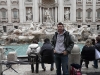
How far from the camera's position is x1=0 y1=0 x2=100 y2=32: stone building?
33.0m

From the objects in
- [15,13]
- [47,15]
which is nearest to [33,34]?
[47,15]

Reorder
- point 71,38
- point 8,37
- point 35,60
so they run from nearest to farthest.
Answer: point 71,38, point 35,60, point 8,37

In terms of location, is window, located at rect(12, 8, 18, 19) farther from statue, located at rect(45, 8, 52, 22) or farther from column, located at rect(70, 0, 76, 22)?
column, located at rect(70, 0, 76, 22)

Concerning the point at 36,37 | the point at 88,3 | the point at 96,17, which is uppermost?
the point at 88,3

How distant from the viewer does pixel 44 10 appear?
33688mm

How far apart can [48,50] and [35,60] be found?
24.2 inches

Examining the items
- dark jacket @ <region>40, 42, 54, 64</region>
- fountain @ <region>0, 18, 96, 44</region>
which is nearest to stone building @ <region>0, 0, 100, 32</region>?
fountain @ <region>0, 18, 96, 44</region>

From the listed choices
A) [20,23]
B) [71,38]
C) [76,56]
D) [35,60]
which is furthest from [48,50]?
[20,23]

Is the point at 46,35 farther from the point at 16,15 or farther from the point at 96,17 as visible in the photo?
the point at 96,17

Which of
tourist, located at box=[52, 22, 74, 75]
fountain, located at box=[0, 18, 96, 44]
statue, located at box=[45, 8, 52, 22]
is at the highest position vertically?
statue, located at box=[45, 8, 52, 22]

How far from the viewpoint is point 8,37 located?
22484mm

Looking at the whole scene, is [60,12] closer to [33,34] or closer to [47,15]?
[47,15]

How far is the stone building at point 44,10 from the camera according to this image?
3300cm

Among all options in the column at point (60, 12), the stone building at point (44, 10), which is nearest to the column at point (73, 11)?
the stone building at point (44, 10)
